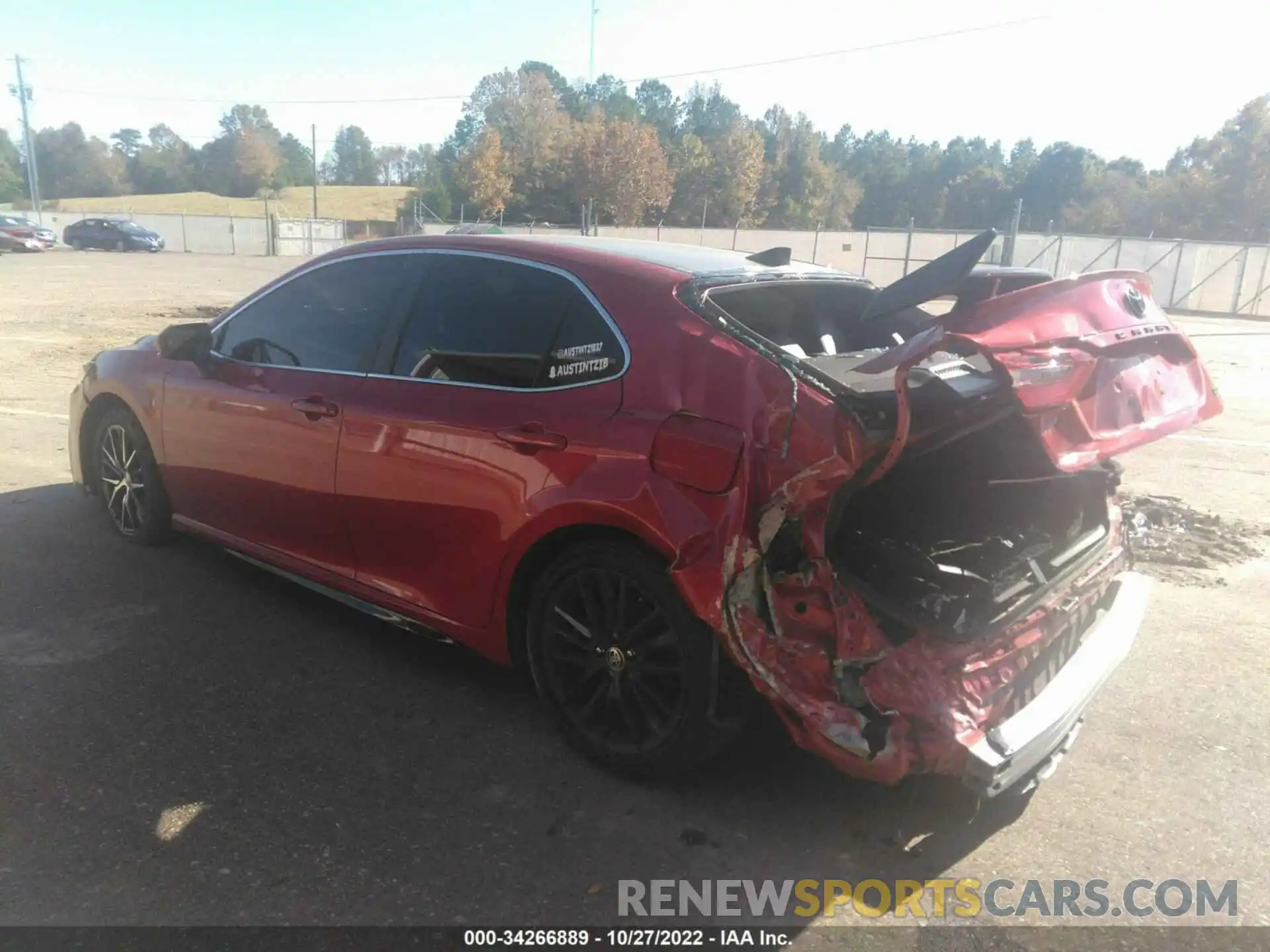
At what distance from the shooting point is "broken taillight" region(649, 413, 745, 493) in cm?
268

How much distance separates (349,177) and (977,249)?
142355 millimetres

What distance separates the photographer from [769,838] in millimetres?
2883

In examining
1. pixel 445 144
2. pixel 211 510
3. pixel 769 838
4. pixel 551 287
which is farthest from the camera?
pixel 445 144

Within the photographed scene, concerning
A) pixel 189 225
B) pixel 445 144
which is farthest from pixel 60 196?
pixel 189 225

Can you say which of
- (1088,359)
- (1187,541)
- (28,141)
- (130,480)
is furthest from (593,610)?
(28,141)

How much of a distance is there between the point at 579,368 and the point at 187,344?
95.5 inches

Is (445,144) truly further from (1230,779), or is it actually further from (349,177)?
(1230,779)

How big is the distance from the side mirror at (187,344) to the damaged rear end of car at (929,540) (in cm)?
268

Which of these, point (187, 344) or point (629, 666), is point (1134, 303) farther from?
point (187, 344)

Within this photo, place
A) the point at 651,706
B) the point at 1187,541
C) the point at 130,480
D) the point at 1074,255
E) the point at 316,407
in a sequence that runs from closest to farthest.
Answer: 1. the point at 651,706
2. the point at 316,407
3. the point at 130,480
4. the point at 1187,541
5. the point at 1074,255

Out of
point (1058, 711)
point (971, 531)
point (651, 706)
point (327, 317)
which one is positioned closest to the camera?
point (1058, 711)

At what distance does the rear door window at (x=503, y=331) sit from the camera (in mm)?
3156

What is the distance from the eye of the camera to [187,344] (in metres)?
4.51

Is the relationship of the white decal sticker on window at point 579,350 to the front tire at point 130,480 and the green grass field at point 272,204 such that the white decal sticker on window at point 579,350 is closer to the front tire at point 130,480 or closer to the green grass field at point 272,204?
the front tire at point 130,480
